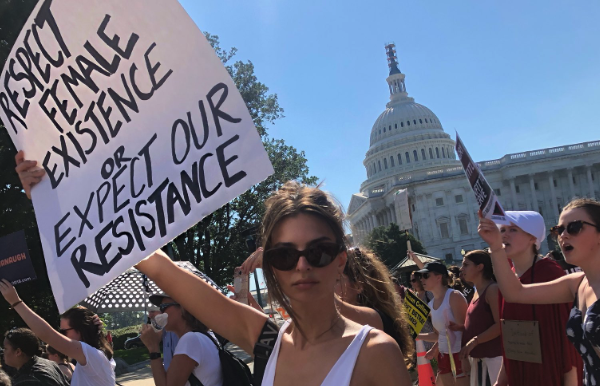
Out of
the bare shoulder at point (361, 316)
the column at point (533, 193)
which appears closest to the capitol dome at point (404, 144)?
the column at point (533, 193)

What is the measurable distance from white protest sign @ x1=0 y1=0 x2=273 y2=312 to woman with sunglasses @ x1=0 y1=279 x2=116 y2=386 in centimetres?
159

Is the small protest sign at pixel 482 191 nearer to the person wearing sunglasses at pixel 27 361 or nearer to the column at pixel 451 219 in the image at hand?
the person wearing sunglasses at pixel 27 361

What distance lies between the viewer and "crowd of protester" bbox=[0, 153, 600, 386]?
5.00 ft

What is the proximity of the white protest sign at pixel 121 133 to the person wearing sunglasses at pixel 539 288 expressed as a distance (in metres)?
1.52

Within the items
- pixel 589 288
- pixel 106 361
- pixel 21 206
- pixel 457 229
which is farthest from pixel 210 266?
pixel 457 229

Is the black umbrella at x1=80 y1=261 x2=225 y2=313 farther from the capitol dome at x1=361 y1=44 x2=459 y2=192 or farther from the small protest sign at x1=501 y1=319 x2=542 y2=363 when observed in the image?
the capitol dome at x1=361 y1=44 x2=459 y2=192

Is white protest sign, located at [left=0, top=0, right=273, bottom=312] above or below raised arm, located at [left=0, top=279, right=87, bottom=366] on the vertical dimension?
above

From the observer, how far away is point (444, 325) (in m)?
5.59

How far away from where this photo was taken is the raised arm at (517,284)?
2709mm

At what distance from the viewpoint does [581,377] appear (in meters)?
3.00

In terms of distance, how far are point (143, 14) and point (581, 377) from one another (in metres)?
2.79

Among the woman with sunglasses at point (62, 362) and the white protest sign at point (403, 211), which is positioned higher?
the white protest sign at point (403, 211)

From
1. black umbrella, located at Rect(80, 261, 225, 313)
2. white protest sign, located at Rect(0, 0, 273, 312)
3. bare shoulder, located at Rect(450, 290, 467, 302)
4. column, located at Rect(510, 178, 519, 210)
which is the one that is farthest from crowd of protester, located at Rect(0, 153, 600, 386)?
column, located at Rect(510, 178, 519, 210)

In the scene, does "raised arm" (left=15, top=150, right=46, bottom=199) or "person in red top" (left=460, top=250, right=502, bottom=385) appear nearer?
"raised arm" (left=15, top=150, right=46, bottom=199)
